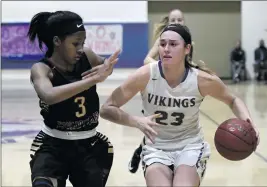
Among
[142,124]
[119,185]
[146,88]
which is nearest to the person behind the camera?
[142,124]

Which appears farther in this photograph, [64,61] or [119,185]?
[119,185]

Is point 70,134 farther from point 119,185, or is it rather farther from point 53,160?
point 119,185

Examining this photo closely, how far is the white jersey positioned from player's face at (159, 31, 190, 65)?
0.16 m

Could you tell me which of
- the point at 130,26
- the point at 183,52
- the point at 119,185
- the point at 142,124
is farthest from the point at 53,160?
the point at 130,26

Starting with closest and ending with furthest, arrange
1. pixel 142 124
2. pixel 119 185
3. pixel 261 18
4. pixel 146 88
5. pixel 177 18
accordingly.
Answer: pixel 142 124, pixel 146 88, pixel 119 185, pixel 177 18, pixel 261 18

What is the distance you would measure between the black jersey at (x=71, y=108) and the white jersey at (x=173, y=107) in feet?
1.40

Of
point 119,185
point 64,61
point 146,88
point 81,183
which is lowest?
point 119,185

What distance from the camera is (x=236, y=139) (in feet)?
11.4

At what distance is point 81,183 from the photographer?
11.3 feet

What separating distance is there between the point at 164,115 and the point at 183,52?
1.51 feet

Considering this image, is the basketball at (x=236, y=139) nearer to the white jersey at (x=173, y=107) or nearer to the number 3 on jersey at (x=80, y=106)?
the white jersey at (x=173, y=107)

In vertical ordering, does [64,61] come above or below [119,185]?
above

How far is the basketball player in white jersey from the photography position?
11.4 feet

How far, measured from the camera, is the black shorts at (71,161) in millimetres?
3387
